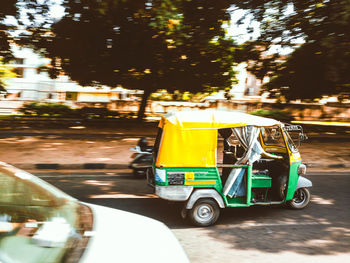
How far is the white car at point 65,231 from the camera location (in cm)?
237

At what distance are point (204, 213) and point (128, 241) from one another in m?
3.04

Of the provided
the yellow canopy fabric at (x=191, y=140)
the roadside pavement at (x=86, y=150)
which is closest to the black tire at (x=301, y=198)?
the yellow canopy fabric at (x=191, y=140)

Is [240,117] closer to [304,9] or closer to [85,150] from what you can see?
[85,150]

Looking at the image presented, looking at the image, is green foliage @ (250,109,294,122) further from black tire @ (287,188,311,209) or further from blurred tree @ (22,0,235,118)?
black tire @ (287,188,311,209)

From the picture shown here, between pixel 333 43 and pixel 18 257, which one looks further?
pixel 333 43

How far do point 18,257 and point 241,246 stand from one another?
343 centimetres

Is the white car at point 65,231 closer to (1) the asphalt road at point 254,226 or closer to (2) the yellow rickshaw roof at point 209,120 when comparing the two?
(1) the asphalt road at point 254,226

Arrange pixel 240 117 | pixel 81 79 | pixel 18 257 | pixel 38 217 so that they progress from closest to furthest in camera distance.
A: pixel 18 257
pixel 38 217
pixel 240 117
pixel 81 79

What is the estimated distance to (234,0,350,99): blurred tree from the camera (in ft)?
37.4

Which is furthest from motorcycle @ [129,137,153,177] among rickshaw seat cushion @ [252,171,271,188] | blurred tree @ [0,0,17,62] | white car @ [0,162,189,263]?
blurred tree @ [0,0,17,62]

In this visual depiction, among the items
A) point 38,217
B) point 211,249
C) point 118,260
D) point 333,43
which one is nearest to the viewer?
point 118,260

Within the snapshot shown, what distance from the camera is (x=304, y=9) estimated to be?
13.0 m

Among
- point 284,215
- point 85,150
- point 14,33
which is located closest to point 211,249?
point 284,215

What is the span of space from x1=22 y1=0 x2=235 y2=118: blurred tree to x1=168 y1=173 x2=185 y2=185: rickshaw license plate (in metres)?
7.24
